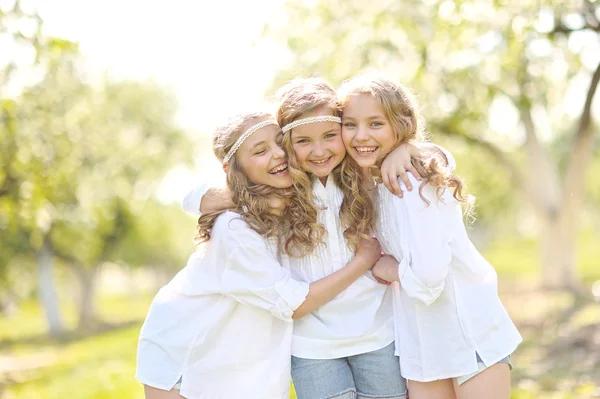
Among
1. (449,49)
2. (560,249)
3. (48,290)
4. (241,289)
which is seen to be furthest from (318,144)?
(48,290)

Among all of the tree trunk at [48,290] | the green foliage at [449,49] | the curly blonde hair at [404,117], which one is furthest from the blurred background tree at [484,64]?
the tree trunk at [48,290]

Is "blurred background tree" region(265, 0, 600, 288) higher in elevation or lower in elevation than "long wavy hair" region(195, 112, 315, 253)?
higher

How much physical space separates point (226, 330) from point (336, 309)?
50 centimetres

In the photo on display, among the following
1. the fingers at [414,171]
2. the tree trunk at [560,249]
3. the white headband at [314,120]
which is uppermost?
the tree trunk at [560,249]

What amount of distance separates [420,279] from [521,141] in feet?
51.0

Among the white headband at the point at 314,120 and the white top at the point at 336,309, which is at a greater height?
the white headband at the point at 314,120

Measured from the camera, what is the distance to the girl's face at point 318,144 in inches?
129

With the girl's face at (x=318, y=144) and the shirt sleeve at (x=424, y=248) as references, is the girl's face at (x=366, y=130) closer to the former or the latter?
the girl's face at (x=318, y=144)

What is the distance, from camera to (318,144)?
10.8 feet

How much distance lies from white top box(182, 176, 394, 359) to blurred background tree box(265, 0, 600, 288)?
2.25m

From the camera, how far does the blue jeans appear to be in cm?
328

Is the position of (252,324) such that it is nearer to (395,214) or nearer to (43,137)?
(395,214)

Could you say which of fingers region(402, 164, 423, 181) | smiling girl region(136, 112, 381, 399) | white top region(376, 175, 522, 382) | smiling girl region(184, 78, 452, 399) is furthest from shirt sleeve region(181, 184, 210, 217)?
fingers region(402, 164, 423, 181)

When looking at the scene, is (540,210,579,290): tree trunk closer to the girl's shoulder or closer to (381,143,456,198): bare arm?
(381,143,456,198): bare arm
